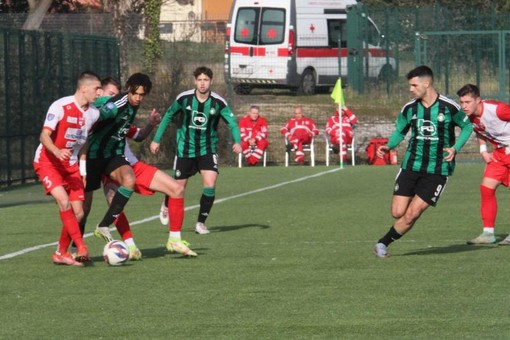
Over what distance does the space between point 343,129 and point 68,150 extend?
20.2 meters

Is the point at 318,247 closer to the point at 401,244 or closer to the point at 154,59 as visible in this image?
the point at 401,244

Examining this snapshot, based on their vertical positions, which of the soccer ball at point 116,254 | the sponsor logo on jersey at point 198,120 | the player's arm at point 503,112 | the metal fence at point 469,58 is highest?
the metal fence at point 469,58

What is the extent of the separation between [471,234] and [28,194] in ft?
35.5

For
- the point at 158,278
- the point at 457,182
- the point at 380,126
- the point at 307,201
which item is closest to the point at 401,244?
the point at 158,278

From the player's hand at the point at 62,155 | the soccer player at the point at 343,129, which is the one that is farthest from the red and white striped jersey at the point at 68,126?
Result: the soccer player at the point at 343,129

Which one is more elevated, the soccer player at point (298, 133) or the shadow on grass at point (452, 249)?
the soccer player at point (298, 133)

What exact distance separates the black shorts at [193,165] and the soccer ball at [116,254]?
4271mm

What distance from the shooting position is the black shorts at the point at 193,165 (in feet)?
56.1

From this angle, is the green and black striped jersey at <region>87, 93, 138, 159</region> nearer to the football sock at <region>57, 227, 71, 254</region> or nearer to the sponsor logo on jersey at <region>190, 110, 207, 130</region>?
the football sock at <region>57, 227, 71, 254</region>

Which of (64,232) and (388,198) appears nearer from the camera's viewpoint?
(64,232)

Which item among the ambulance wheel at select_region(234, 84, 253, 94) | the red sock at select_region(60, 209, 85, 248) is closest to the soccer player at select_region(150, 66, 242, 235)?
the red sock at select_region(60, 209, 85, 248)

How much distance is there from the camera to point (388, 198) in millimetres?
21641

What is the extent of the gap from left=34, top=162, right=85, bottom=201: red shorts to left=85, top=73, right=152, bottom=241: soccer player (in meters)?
0.51

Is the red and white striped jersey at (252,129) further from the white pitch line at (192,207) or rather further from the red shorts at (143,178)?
the red shorts at (143,178)
